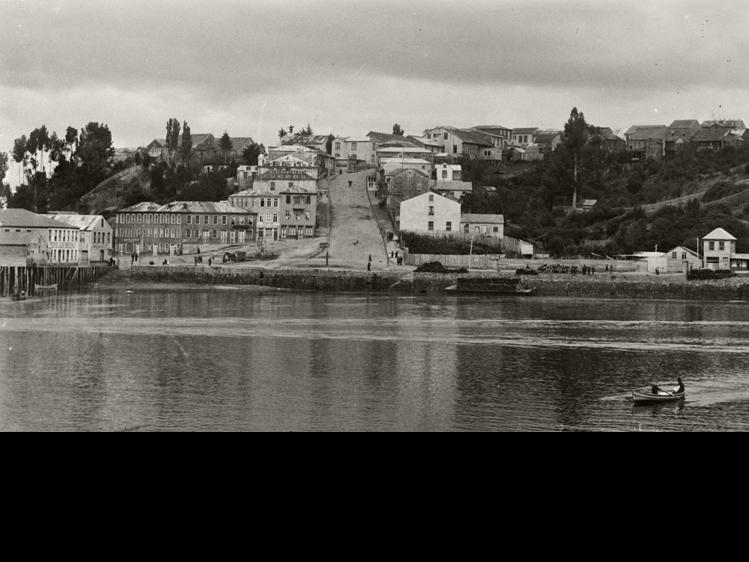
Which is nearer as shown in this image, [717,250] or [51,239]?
[51,239]

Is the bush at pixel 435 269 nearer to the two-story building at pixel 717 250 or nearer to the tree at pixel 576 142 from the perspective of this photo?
the tree at pixel 576 142

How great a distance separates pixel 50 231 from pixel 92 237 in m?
2.59

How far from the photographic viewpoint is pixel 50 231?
9.11 m

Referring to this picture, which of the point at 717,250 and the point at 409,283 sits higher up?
the point at 717,250

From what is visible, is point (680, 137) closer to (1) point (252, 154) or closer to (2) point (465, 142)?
(1) point (252, 154)

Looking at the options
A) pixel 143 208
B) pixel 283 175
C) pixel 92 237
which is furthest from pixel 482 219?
pixel 92 237

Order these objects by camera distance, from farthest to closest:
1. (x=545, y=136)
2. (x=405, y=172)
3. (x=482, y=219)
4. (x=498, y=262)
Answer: (x=545, y=136)
(x=405, y=172)
(x=482, y=219)
(x=498, y=262)

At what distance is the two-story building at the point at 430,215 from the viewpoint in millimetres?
21203

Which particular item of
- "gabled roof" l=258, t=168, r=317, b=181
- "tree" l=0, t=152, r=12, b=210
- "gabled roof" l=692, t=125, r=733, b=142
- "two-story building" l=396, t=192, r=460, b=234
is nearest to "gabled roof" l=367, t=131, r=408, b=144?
"two-story building" l=396, t=192, r=460, b=234

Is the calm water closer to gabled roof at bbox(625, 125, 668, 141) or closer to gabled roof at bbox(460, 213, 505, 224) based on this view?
gabled roof at bbox(625, 125, 668, 141)
